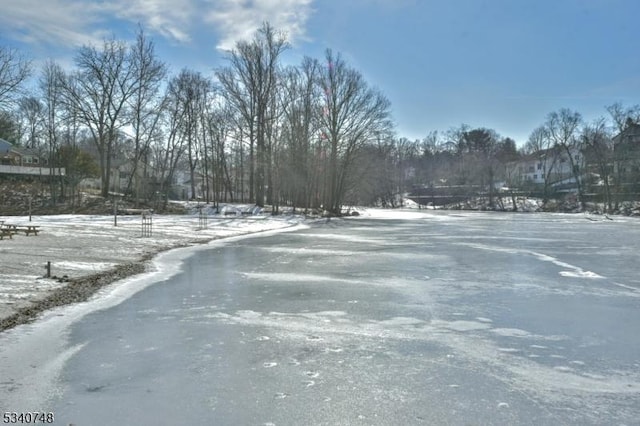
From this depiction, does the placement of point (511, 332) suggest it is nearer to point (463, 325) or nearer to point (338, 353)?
point (463, 325)

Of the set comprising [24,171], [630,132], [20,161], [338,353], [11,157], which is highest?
[630,132]

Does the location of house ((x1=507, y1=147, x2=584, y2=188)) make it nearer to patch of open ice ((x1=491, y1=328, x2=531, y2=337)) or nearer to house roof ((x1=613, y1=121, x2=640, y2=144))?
house roof ((x1=613, y1=121, x2=640, y2=144))

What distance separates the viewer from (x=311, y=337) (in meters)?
7.21

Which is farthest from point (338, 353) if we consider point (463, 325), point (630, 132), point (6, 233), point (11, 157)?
point (630, 132)

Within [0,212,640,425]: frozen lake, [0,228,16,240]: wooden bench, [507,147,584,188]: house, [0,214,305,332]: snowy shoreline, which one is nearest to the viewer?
[0,212,640,425]: frozen lake

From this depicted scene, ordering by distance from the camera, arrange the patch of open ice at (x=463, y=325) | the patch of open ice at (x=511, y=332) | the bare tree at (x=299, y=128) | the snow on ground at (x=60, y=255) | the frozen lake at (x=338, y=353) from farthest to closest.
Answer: the bare tree at (x=299, y=128) → the snow on ground at (x=60, y=255) → the patch of open ice at (x=463, y=325) → the patch of open ice at (x=511, y=332) → the frozen lake at (x=338, y=353)

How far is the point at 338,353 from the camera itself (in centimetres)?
642

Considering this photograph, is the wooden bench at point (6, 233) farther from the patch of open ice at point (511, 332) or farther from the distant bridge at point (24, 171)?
the distant bridge at point (24, 171)

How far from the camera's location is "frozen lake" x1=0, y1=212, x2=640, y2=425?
4.63 meters

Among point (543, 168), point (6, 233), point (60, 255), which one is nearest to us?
point (60, 255)

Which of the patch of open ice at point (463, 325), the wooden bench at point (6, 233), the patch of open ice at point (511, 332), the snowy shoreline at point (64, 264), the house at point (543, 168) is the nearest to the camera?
the patch of open ice at point (511, 332)

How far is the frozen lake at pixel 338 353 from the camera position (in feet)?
15.2

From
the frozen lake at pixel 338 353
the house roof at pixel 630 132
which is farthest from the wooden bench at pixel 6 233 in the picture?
the house roof at pixel 630 132


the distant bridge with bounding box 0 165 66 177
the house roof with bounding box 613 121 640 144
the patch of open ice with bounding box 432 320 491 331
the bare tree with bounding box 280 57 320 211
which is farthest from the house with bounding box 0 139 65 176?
the house roof with bounding box 613 121 640 144
